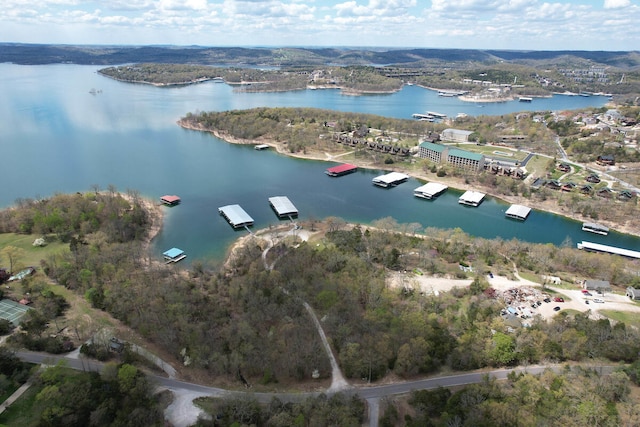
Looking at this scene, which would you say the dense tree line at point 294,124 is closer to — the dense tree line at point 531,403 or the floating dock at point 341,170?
the floating dock at point 341,170

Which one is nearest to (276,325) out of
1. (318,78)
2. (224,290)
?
(224,290)

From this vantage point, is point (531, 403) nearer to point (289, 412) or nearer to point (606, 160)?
point (289, 412)

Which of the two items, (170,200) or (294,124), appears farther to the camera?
Result: (294,124)

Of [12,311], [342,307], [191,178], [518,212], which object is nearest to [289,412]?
[342,307]

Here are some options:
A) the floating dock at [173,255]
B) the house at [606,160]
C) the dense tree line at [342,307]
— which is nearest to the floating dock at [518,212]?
the dense tree line at [342,307]

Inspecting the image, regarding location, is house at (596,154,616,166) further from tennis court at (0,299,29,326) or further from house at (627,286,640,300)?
tennis court at (0,299,29,326)

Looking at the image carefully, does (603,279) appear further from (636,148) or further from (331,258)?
(636,148)
